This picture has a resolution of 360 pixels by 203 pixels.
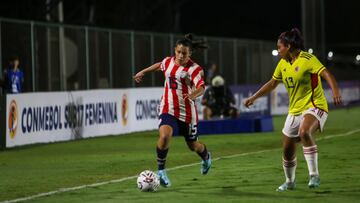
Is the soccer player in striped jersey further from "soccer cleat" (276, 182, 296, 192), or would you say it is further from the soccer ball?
"soccer cleat" (276, 182, 296, 192)

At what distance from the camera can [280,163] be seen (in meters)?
16.4

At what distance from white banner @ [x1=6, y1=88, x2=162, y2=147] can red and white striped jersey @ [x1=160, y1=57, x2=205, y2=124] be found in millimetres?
8955

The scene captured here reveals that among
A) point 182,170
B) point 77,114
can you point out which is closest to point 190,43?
point 182,170

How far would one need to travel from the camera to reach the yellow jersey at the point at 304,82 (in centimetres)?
1227

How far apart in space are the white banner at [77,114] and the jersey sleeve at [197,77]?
30.3 ft

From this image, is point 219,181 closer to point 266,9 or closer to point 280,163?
point 280,163

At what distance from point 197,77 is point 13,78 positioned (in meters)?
13.3

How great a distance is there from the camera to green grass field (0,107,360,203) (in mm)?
12148

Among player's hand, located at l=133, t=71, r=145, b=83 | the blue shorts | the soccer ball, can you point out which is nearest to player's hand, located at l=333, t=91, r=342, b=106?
the blue shorts

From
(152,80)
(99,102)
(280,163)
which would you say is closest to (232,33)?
(152,80)

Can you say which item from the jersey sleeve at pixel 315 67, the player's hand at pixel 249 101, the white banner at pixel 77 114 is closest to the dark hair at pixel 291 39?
the jersey sleeve at pixel 315 67

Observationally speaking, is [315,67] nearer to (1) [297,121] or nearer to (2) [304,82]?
(2) [304,82]

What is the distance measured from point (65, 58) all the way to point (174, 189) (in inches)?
658

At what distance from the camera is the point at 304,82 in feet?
40.4
